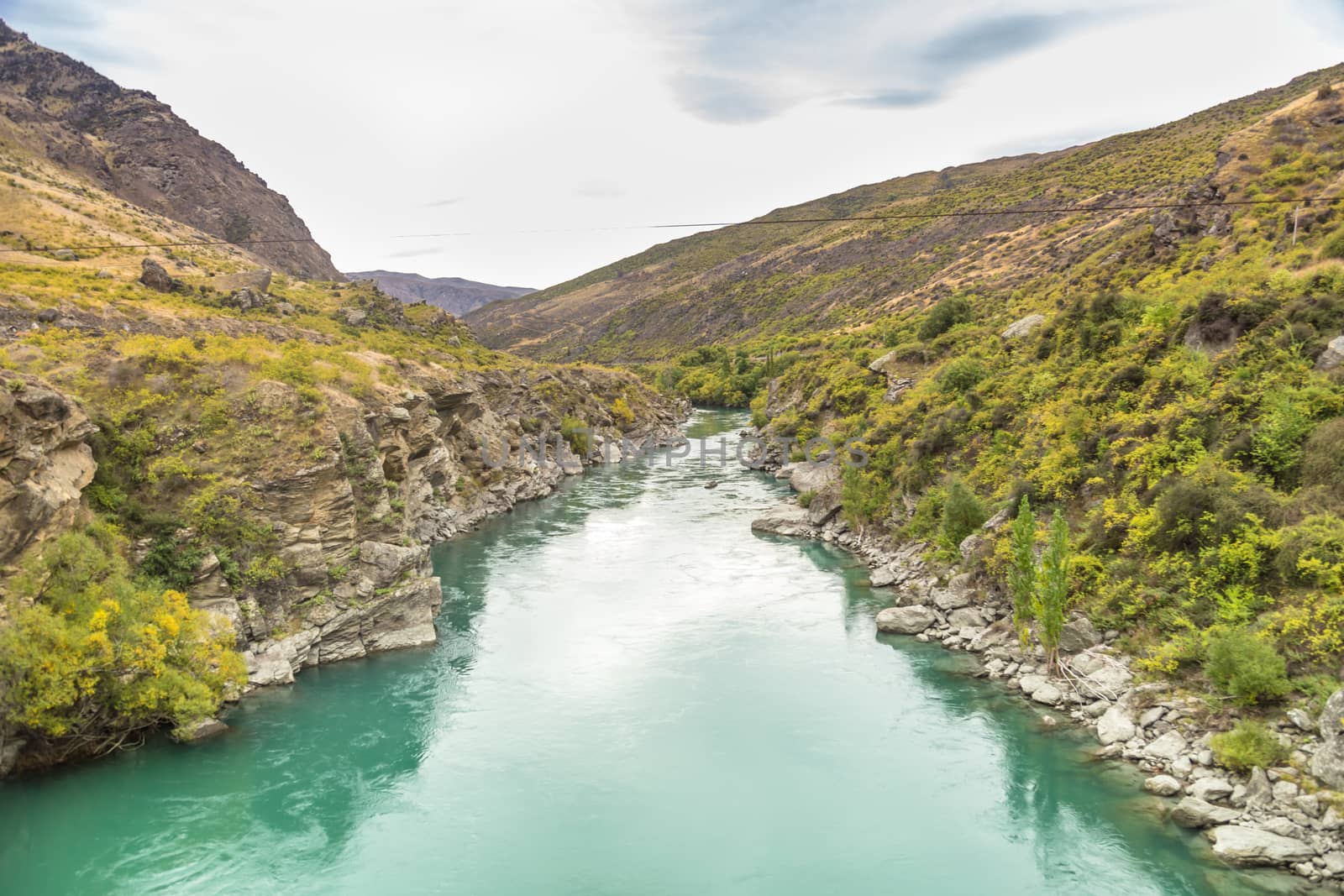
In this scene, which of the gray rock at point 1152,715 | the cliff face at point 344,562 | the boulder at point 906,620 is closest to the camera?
the gray rock at point 1152,715

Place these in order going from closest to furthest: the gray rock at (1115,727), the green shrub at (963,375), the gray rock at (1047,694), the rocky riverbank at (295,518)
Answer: the gray rock at (1115,727) → the rocky riverbank at (295,518) → the gray rock at (1047,694) → the green shrub at (963,375)

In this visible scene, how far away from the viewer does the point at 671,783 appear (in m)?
16.1

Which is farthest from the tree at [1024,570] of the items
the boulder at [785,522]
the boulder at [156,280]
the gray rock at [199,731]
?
the boulder at [156,280]

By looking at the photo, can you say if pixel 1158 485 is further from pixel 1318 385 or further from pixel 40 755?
pixel 40 755

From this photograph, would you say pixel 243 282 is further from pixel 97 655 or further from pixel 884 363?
pixel 884 363

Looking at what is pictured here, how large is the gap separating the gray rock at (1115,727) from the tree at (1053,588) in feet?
7.49

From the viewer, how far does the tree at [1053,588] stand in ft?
59.0

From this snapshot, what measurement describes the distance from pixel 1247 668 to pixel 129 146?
337 feet

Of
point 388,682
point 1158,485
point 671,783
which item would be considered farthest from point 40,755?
point 1158,485

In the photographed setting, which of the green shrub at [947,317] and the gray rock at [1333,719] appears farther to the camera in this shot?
the green shrub at [947,317]

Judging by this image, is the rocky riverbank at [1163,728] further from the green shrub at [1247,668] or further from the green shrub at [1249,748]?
the green shrub at [1247,668]

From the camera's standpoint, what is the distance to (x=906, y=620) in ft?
77.6

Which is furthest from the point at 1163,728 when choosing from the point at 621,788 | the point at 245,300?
the point at 245,300

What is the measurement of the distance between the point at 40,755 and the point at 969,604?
23724 mm
